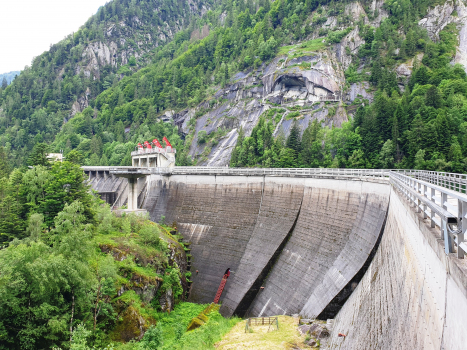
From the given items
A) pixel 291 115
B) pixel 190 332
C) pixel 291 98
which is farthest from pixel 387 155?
pixel 190 332

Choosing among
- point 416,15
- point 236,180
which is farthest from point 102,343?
point 416,15

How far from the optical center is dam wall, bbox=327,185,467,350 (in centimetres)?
635

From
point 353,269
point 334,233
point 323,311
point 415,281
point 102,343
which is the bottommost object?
point 102,343

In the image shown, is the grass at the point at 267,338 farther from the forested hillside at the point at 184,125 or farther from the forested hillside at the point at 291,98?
the forested hillside at the point at 291,98

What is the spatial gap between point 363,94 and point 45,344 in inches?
3404

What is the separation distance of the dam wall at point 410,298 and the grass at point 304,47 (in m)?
88.2

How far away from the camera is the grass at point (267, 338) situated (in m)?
19.4

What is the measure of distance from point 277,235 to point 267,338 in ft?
36.1

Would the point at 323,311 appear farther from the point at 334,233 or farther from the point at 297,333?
the point at 334,233

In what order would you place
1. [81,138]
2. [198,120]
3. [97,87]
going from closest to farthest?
[198,120] → [81,138] → [97,87]

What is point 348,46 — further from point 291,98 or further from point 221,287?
point 221,287

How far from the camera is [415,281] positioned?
980 centimetres

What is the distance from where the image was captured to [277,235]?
30453 millimetres

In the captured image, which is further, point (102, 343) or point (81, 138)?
point (81, 138)
